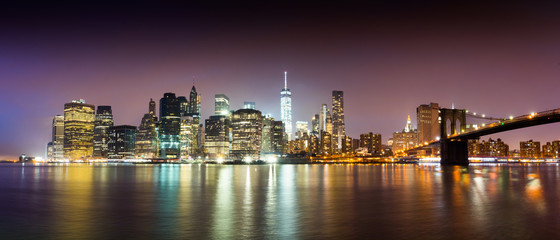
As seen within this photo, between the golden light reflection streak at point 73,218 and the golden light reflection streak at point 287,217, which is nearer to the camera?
the golden light reflection streak at point 287,217

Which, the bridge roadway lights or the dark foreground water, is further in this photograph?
the bridge roadway lights

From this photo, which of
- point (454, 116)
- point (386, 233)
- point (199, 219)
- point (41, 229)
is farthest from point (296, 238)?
point (454, 116)

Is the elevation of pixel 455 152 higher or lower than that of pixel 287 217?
higher

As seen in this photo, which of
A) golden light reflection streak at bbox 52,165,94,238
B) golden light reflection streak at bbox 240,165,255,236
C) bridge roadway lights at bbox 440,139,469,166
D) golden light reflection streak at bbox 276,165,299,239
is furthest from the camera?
bridge roadway lights at bbox 440,139,469,166

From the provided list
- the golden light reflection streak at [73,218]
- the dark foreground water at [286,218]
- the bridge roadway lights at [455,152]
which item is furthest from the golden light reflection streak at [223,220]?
the bridge roadway lights at [455,152]

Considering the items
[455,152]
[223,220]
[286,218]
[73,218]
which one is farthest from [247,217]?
[455,152]

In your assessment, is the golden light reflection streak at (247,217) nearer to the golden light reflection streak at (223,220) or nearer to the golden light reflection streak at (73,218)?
the golden light reflection streak at (223,220)

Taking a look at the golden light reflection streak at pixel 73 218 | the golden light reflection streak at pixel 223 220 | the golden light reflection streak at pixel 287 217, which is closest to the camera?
the golden light reflection streak at pixel 223 220

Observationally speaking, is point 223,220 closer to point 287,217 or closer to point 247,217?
point 247,217

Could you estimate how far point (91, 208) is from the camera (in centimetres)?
2492

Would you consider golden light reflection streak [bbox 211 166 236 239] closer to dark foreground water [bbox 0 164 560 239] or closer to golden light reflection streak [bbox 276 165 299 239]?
dark foreground water [bbox 0 164 560 239]

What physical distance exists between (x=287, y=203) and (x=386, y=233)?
11.5 m

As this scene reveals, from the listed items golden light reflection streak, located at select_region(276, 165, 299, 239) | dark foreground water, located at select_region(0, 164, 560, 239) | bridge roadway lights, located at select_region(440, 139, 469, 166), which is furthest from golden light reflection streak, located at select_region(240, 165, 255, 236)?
bridge roadway lights, located at select_region(440, 139, 469, 166)

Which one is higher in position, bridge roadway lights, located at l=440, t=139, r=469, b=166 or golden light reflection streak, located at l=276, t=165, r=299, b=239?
bridge roadway lights, located at l=440, t=139, r=469, b=166
